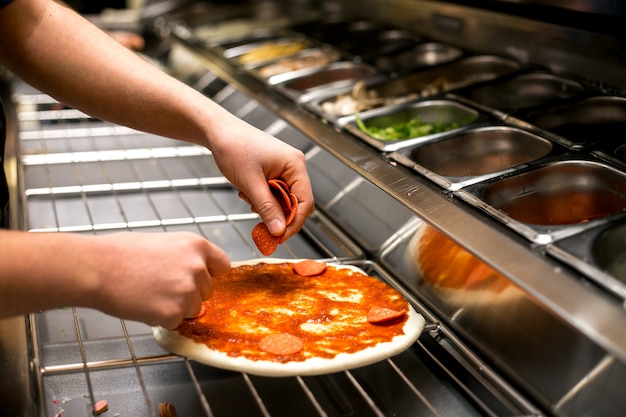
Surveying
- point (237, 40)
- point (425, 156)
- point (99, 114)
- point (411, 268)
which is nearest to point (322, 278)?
point (411, 268)

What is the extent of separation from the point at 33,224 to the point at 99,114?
2.38 feet

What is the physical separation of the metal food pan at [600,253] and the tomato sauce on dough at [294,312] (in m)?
0.43

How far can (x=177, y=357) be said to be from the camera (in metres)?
1.71

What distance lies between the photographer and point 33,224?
2.53m

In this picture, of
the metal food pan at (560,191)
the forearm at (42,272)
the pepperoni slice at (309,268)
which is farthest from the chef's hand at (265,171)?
the forearm at (42,272)

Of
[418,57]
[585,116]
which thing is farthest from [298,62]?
[585,116]

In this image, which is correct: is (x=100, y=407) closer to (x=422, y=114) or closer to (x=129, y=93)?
(x=129, y=93)

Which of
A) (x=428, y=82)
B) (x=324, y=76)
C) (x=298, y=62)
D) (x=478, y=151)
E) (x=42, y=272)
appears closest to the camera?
(x=42, y=272)

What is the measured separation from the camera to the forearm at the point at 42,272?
1333 mm

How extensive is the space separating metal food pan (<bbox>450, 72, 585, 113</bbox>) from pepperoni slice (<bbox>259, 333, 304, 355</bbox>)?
1.39m

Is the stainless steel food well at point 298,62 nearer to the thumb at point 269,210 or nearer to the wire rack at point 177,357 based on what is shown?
the wire rack at point 177,357

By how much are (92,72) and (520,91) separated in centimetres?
166

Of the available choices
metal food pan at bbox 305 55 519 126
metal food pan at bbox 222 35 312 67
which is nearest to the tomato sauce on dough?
metal food pan at bbox 305 55 519 126

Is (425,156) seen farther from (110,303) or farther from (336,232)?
(110,303)
